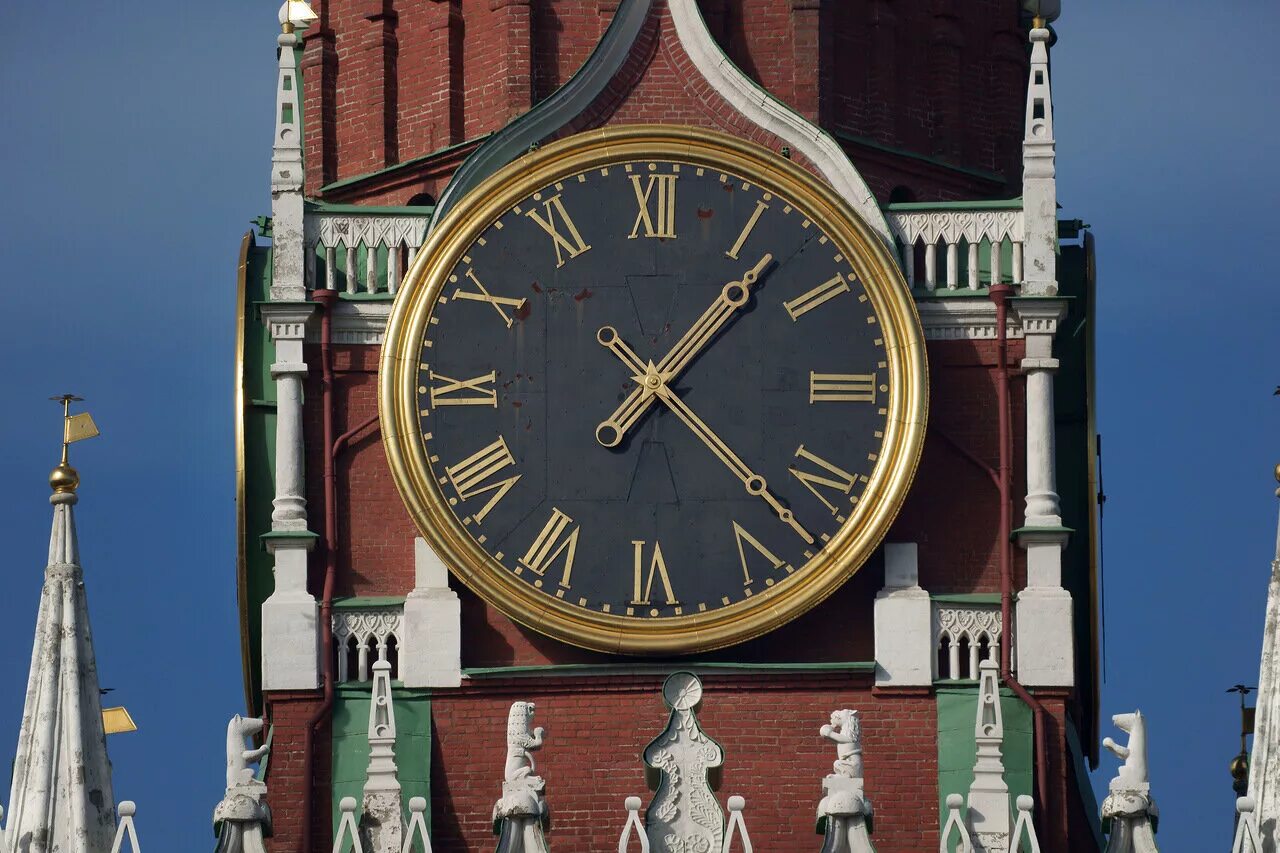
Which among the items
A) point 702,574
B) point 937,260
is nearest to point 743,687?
point 702,574

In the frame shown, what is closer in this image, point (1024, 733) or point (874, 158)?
point (1024, 733)

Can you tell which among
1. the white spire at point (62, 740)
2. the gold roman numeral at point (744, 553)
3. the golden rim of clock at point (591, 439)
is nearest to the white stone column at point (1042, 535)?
the golden rim of clock at point (591, 439)

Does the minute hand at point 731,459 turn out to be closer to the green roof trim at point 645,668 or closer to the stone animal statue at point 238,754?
the green roof trim at point 645,668

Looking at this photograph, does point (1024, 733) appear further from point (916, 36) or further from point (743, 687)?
point (916, 36)

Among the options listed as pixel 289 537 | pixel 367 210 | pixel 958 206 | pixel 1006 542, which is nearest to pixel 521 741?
pixel 289 537

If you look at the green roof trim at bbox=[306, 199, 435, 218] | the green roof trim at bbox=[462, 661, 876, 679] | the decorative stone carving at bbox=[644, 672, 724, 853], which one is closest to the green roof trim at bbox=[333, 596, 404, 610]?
the green roof trim at bbox=[462, 661, 876, 679]

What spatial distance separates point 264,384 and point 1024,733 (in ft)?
18.7

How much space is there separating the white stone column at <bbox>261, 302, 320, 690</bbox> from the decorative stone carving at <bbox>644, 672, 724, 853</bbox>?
234 cm

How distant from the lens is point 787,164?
35.7 meters

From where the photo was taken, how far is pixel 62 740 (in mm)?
34438

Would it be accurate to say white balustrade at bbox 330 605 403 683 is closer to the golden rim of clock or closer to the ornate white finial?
the golden rim of clock

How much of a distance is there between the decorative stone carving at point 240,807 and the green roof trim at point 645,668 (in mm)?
1844

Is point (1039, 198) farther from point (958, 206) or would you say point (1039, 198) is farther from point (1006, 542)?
point (1006, 542)

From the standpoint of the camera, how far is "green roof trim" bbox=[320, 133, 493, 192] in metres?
37.1
